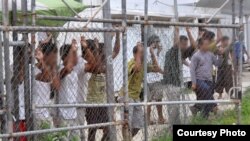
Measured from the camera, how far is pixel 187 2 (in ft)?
49.2

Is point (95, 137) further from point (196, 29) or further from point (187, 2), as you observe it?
point (187, 2)

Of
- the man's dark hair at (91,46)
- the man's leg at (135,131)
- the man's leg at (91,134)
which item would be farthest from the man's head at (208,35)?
the man's leg at (91,134)

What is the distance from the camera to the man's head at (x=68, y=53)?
6875 millimetres

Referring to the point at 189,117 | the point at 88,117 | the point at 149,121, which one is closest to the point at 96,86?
the point at 88,117


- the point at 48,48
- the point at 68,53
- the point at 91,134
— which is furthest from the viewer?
the point at 91,134

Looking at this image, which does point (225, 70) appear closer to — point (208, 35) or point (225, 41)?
point (225, 41)

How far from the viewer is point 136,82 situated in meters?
8.43

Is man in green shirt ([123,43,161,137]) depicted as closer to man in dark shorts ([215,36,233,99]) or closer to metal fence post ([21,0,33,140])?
man in dark shorts ([215,36,233,99])

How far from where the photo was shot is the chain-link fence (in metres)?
6.39

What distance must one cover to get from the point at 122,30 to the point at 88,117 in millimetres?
1673

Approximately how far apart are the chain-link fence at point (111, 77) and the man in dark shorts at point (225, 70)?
2 cm

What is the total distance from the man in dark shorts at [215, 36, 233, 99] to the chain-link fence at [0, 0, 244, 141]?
2 cm

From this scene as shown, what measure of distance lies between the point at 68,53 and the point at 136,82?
1785 mm

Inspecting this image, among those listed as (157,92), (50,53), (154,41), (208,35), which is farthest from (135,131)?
(50,53)
